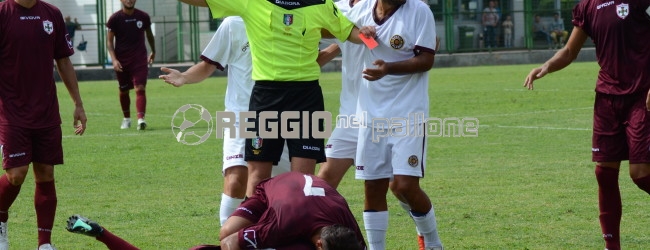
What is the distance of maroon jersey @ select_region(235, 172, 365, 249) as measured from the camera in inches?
284

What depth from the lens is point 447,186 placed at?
494 inches

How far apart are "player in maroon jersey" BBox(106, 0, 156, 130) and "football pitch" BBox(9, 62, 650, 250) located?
68 centimetres

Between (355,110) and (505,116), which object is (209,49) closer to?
(355,110)

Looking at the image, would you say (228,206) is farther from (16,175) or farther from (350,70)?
(16,175)

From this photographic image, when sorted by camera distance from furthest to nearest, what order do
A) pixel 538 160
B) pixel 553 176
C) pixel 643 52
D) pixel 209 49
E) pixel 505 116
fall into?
1. pixel 505 116
2. pixel 538 160
3. pixel 553 176
4. pixel 209 49
5. pixel 643 52

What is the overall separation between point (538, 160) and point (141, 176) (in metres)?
4.95

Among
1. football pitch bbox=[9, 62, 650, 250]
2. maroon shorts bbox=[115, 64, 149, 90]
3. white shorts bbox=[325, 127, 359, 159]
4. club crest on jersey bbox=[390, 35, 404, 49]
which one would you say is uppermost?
club crest on jersey bbox=[390, 35, 404, 49]

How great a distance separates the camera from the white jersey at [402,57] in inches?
338

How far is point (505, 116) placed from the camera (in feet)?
67.2

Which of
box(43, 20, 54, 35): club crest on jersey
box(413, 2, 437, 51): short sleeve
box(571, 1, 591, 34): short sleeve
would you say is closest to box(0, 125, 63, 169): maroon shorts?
box(43, 20, 54, 35): club crest on jersey

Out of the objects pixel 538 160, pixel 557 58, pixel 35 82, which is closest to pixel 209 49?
pixel 35 82

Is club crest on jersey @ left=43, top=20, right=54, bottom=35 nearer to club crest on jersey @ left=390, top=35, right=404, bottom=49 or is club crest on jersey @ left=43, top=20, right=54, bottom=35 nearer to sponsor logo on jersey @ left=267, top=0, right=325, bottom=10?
sponsor logo on jersey @ left=267, top=0, right=325, bottom=10

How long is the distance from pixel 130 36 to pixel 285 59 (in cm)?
1293

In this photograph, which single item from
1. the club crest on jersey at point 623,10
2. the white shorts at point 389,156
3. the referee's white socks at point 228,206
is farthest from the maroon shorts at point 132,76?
the club crest on jersey at point 623,10
